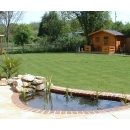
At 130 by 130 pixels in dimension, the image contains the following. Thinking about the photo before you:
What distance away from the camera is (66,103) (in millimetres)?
6539

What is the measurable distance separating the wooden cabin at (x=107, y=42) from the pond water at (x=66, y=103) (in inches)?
729

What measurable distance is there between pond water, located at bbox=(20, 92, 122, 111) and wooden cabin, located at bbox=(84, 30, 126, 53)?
18522 mm

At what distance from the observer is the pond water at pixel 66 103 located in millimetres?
6152

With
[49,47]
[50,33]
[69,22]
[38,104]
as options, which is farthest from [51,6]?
[69,22]

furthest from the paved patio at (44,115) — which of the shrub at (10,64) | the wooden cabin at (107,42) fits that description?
the wooden cabin at (107,42)

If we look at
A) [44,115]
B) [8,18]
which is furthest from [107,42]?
[44,115]

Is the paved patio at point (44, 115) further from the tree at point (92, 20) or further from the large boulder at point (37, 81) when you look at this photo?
the tree at point (92, 20)

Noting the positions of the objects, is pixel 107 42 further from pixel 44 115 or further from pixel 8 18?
pixel 44 115

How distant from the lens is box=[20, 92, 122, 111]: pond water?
615 centimetres

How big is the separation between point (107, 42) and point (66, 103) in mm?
21366

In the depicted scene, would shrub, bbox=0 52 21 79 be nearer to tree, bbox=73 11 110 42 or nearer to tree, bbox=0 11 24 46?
tree, bbox=73 11 110 42

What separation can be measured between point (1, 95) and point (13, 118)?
6.49ft

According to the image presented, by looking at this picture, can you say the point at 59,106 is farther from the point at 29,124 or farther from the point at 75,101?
the point at 29,124

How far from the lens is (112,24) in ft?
114
